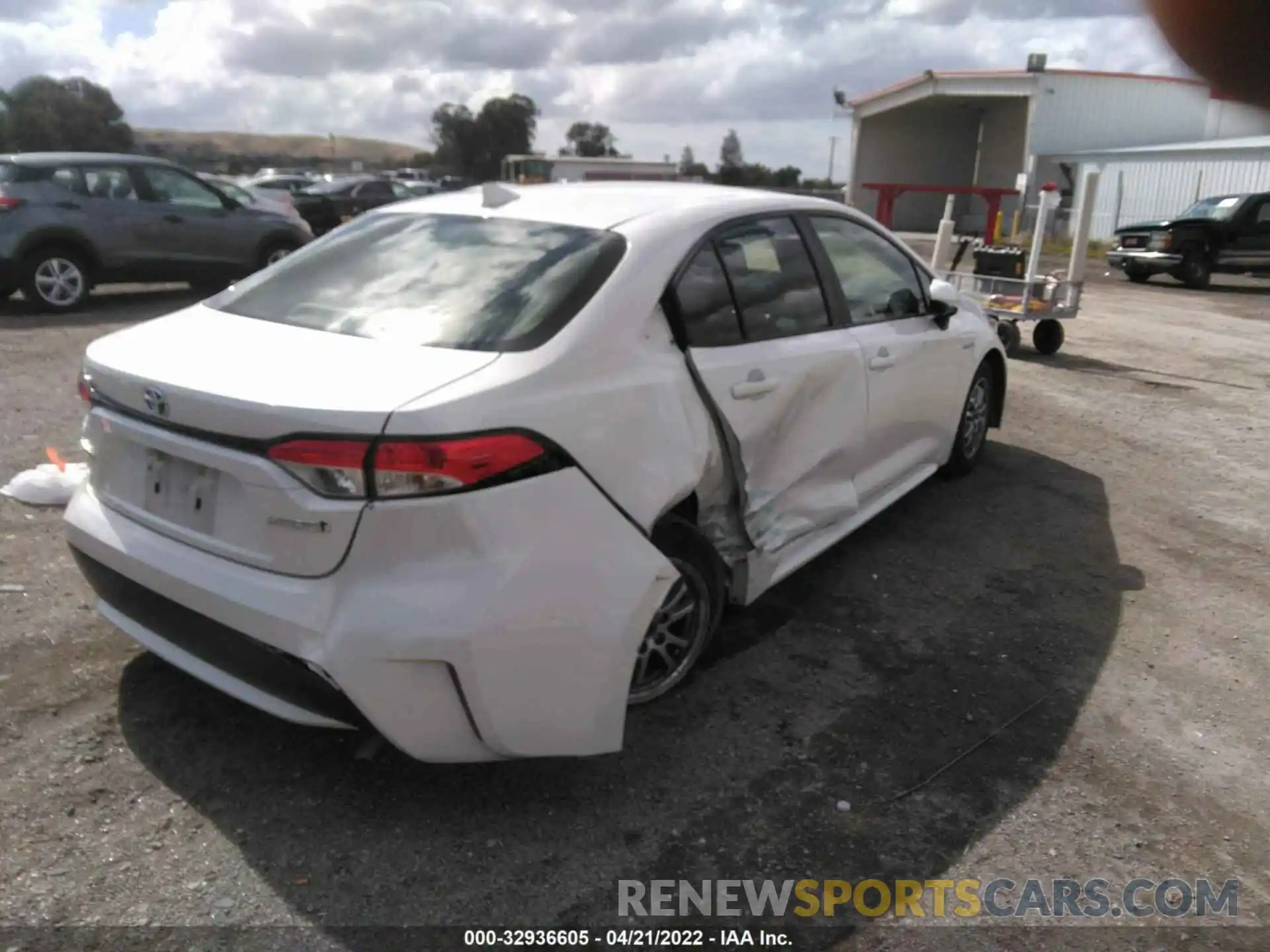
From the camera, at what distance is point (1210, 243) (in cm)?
1827

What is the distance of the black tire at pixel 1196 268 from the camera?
18.3 meters

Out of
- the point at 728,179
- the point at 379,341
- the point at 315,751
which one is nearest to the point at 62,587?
the point at 315,751

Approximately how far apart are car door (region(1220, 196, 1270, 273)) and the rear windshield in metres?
18.4

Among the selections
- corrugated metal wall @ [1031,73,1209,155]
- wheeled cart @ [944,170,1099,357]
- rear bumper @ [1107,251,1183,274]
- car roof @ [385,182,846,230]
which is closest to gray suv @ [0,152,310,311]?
wheeled cart @ [944,170,1099,357]

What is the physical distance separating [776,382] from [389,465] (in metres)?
1.66

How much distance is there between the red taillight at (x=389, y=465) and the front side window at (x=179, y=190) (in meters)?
10.2

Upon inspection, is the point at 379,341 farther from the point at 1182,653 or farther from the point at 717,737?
the point at 1182,653

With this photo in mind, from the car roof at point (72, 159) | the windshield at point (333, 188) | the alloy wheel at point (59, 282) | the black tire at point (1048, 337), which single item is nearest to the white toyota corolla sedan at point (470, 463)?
the black tire at point (1048, 337)

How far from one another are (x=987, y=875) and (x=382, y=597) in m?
1.75

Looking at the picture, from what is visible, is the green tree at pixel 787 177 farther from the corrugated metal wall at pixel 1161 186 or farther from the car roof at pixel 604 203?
the car roof at pixel 604 203

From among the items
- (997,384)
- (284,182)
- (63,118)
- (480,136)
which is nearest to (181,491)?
(997,384)

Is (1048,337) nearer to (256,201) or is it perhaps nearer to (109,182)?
(256,201)

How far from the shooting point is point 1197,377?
9.46 m

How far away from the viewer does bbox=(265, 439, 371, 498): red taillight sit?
256cm
